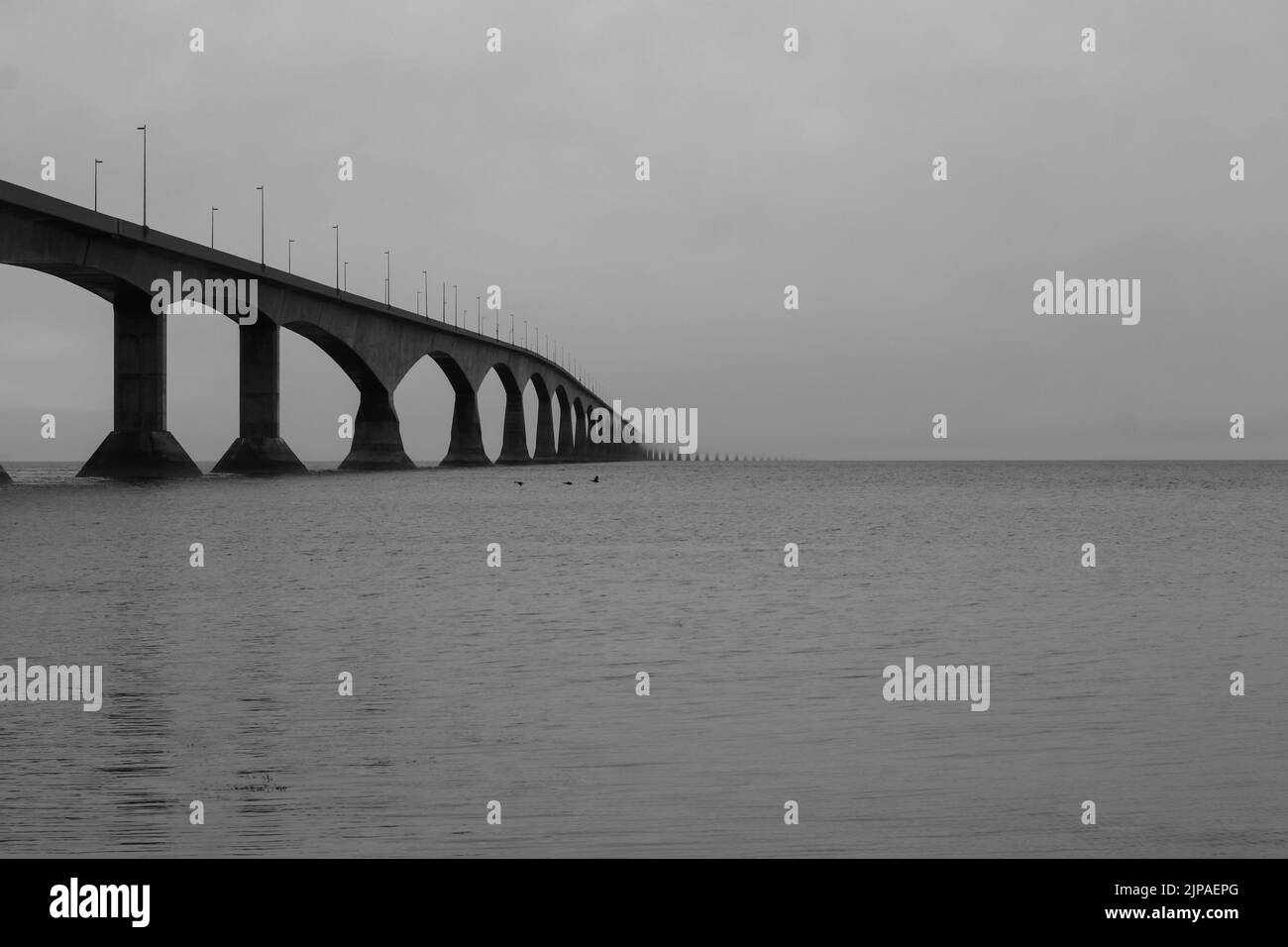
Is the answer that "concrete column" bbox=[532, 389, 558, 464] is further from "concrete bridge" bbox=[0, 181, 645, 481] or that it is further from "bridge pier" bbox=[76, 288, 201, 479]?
"bridge pier" bbox=[76, 288, 201, 479]

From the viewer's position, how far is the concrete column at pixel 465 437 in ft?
424

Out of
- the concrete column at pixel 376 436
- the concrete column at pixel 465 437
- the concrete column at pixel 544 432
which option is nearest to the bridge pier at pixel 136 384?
the concrete column at pixel 376 436

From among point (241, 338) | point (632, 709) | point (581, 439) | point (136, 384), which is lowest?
point (632, 709)

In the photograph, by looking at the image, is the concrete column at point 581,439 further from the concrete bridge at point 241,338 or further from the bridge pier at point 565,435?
the concrete bridge at point 241,338

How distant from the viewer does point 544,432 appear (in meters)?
164

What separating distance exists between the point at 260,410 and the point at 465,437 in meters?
48.7

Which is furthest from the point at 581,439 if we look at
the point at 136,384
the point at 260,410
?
the point at 136,384

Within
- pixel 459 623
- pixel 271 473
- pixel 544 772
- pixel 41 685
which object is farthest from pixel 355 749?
pixel 271 473

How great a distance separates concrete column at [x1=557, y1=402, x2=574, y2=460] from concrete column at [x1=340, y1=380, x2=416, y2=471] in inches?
2655

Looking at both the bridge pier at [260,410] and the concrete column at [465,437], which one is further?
the concrete column at [465,437]

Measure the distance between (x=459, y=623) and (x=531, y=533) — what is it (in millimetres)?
22567

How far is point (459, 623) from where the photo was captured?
17922 millimetres

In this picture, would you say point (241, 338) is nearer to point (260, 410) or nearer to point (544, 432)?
point (260, 410)

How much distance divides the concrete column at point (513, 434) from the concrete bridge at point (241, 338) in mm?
17143
